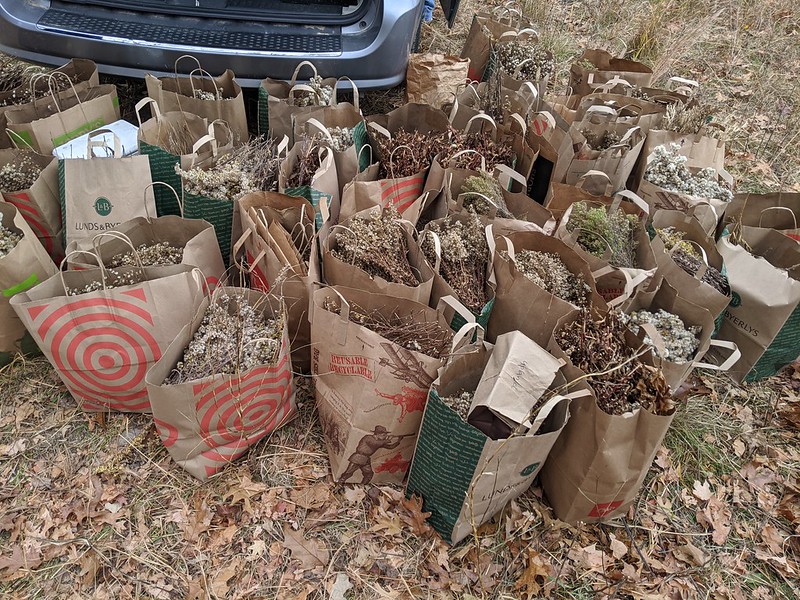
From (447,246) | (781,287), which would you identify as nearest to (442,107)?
(447,246)

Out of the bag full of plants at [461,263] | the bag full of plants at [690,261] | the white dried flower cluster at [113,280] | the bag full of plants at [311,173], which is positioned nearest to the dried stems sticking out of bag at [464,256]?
the bag full of plants at [461,263]

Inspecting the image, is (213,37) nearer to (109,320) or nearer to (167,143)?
(167,143)

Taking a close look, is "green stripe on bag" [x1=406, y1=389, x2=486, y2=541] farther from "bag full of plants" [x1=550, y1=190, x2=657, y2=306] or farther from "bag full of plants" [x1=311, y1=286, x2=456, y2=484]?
"bag full of plants" [x1=550, y1=190, x2=657, y2=306]

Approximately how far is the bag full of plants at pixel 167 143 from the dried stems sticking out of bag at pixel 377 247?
91cm

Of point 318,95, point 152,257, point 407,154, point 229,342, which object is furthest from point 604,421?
point 318,95

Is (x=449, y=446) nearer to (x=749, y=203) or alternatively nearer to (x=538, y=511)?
(x=538, y=511)

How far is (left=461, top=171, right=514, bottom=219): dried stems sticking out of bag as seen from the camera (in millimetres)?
2576

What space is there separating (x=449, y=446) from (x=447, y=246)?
0.90 m

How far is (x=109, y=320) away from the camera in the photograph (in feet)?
6.68

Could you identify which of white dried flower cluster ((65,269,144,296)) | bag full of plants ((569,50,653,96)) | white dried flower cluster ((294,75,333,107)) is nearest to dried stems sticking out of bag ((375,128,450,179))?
white dried flower cluster ((294,75,333,107))

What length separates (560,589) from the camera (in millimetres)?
2008

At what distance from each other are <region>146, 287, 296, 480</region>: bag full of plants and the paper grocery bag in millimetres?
99

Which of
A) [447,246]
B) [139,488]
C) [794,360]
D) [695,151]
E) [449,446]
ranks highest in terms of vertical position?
[695,151]

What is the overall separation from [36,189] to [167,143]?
2.08 feet
